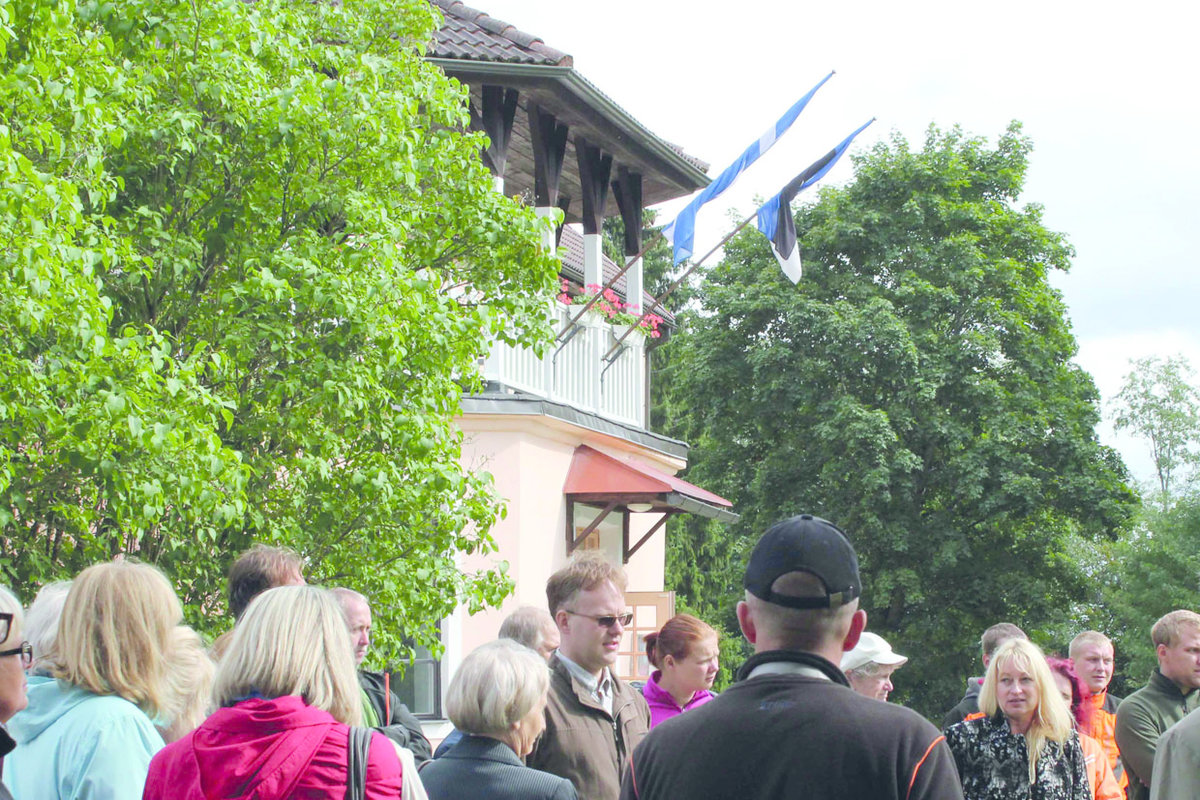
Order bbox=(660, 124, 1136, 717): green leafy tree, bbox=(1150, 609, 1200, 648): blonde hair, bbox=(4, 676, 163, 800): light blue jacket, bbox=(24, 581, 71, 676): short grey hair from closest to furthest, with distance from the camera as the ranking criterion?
bbox=(4, 676, 163, 800): light blue jacket
bbox=(24, 581, 71, 676): short grey hair
bbox=(1150, 609, 1200, 648): blonde hair
bbox=(660, 124, 1136, 717): green leafy tree

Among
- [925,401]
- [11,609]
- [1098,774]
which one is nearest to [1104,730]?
[1098,774]

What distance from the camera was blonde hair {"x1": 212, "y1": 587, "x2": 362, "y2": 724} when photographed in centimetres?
307

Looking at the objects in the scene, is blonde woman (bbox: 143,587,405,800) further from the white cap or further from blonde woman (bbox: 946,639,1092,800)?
blonde woman (bbox: 946,639,1092,800)

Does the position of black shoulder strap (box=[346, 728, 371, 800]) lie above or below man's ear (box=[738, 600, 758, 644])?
below

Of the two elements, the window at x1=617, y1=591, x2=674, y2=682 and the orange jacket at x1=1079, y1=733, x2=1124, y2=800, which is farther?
the window at x1=617, y1=591, x2=674, y2=682

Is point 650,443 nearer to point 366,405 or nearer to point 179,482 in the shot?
point 366,405

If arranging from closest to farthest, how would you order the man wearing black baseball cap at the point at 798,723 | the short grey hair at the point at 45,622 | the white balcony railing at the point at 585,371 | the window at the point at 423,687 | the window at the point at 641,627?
the man wearing black baseball cap at the point at 798,723 < the short grey hair at the point at 45,622 < the window at the point at 423,687 < the white balcony railing at the point at 585,371 < the window at the point at 641,627

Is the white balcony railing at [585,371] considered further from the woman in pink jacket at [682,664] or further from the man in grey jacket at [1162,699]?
the woman in pink jacket at [682,664]

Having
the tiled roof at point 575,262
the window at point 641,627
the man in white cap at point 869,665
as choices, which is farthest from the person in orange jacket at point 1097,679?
the tiled roof at point 575,262

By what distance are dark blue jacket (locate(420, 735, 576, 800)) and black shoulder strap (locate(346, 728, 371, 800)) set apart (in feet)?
3.54

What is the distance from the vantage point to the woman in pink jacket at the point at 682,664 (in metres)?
5.74

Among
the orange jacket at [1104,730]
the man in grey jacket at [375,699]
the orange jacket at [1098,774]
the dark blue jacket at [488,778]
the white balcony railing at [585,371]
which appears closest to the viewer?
the dark blue jacket at [488,778]

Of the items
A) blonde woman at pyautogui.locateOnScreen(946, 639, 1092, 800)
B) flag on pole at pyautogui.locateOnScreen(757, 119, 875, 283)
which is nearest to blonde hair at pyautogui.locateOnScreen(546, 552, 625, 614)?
blonde woman at pyautogui.locateOnScreen(946, 639, 1092, 800)

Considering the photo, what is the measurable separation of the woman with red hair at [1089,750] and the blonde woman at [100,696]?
3925 millimetres
